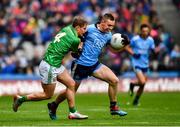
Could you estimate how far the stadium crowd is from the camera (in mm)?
31250

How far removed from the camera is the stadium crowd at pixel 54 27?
3125 cm

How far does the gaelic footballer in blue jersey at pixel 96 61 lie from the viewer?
17531mm

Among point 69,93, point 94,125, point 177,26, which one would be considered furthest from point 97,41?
point 177,26

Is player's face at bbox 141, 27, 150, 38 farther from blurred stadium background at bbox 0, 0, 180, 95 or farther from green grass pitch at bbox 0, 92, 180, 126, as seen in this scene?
blurred stadium background at bbox 0, 0, 180, 95

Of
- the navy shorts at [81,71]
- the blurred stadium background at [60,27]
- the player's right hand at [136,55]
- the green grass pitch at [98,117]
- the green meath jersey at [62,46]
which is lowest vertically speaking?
the green grass pitch at [98,117]

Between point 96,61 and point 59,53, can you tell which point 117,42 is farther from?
point 59,53

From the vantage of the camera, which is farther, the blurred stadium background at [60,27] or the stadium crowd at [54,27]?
the stadium crowd at [54,27]

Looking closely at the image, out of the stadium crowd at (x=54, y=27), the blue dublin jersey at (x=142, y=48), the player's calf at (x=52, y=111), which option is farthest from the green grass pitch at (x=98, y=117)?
the stadium crowd at (x=54, y=27)

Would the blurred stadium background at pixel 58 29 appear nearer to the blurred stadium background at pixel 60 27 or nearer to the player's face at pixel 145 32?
the blurred stadium background at pixel 60 27

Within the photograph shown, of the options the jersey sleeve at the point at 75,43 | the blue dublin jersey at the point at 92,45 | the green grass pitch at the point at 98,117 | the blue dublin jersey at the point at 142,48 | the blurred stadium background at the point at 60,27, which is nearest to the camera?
the green grass pitch at the point at 98,117

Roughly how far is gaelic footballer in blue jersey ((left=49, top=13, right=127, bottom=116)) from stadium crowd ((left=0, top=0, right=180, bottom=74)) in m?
13.0

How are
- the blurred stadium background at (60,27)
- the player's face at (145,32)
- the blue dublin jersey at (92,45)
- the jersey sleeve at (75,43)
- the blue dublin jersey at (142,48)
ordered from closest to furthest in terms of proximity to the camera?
the jersey sleeve at (75,43), the blue dublin jersey at (92,45), the player's face at (145,32), the blue dublin jersey at (142,48), the blurred stadium background at (60,27)

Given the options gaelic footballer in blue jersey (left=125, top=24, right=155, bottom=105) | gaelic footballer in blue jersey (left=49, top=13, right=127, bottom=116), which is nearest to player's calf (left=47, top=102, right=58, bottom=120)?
gaelic footballer in blue jersey (left=49, top=13, right=127, bottom=116)

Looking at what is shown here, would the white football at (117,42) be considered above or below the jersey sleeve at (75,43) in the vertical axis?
above
